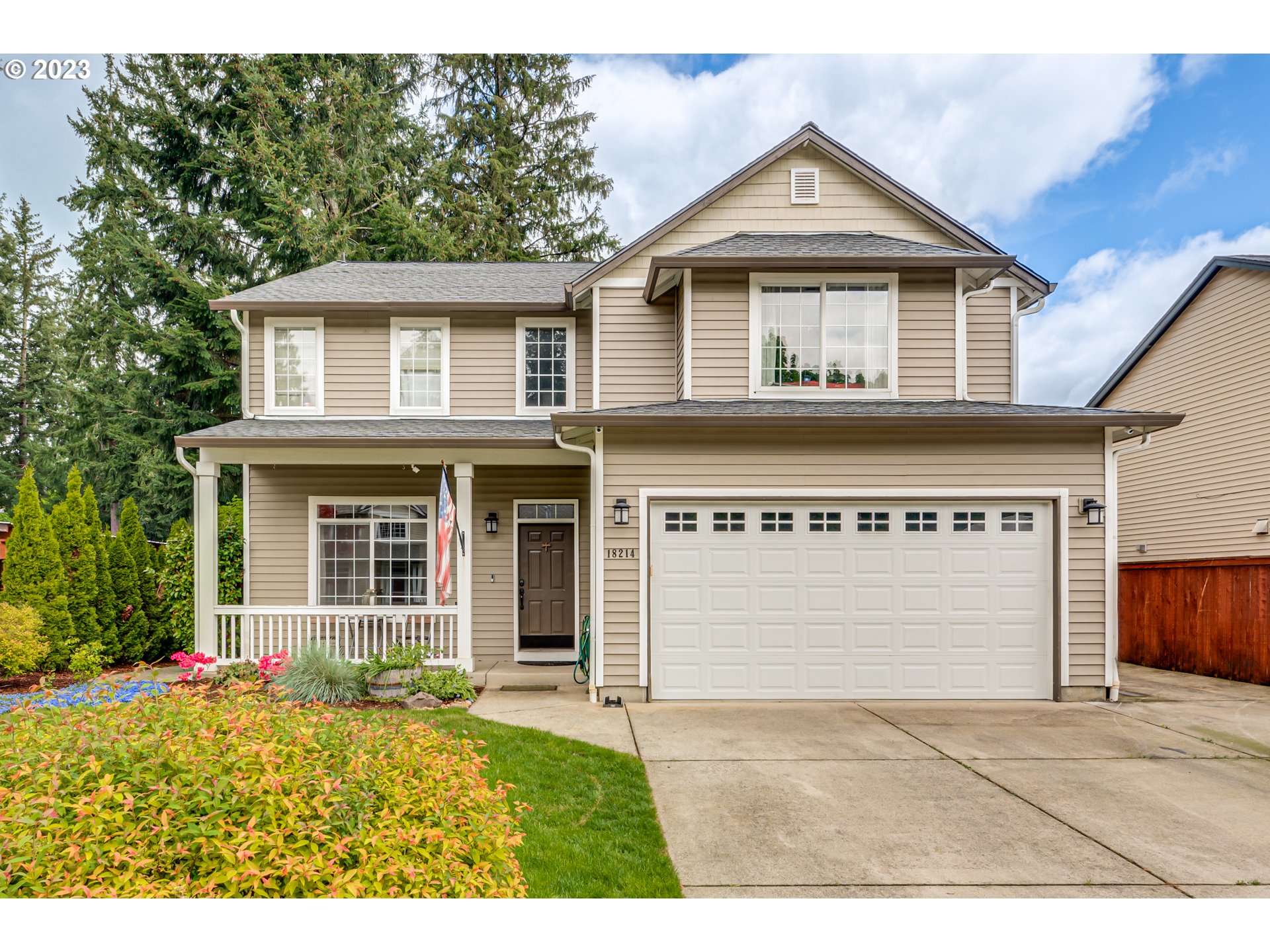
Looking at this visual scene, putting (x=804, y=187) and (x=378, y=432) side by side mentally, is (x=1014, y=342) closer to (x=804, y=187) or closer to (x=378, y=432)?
(x=804, y=187)

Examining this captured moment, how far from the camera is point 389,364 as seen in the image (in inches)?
422

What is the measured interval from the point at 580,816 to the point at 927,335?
729cm

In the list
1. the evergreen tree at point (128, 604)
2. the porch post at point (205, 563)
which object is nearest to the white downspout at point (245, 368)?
the porch post at point (205, 563)

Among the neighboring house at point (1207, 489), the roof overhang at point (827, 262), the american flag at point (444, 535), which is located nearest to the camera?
the american flag at point (444, 535)

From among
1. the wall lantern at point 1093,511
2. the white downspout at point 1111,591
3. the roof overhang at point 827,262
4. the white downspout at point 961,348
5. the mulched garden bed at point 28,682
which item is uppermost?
the roof overhang at point 827,262

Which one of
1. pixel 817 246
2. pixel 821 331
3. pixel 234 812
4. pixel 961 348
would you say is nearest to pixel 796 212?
pixel 817 246

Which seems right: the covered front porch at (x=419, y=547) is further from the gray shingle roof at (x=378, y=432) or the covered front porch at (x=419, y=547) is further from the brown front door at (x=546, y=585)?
the gray shingle roof at (x=378, y=432)

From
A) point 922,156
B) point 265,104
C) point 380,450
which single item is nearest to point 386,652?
point 380,450

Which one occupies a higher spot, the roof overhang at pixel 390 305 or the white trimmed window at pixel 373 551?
the roof overhang at pixel 390 305

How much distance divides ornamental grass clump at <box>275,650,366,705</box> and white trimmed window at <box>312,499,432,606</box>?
2.67 m

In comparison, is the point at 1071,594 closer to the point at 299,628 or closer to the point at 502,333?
the point at 502,333

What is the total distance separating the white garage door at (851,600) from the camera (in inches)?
311

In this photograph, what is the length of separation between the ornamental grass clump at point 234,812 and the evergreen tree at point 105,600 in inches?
331

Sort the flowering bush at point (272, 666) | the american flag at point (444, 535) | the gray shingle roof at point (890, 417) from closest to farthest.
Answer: the flowering bush at point (272, 666), the gray shingle roof at point (890, 417), the american flag at point (444, 535)
